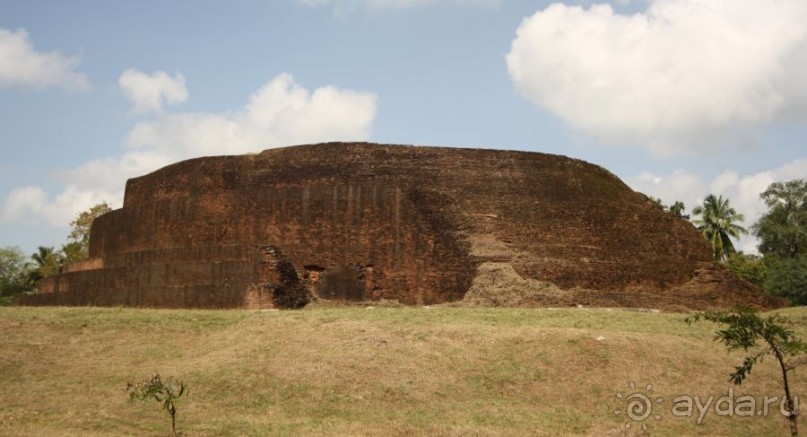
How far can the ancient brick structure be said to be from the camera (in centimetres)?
1781

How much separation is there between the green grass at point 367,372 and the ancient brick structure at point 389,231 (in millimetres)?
2659

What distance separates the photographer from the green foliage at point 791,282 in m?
26.1

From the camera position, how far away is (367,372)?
→ 1141cm

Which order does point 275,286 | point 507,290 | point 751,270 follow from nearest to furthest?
1. point 275,286
2. point 507,290
3. point 751,270

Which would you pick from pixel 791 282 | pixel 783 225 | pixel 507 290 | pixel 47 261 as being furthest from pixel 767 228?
pixel 47 261

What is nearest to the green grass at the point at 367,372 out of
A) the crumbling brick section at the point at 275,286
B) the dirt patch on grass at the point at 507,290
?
the crumbling brick section at the point at 275,286

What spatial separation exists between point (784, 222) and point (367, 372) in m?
30.6

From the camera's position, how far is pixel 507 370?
1166 cm

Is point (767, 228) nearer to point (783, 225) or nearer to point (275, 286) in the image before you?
point (783, 225)

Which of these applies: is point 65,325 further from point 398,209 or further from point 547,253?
point 547,253

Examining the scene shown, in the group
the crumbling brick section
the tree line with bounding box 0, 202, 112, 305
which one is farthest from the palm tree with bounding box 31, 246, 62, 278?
the crumbling brick section

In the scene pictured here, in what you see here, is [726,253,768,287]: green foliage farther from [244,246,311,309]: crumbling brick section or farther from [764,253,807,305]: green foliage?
[244,246,311,309]: crumbling brick section

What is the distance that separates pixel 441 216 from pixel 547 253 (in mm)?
2527

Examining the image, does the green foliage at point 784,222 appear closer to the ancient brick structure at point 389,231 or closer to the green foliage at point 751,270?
the green foliage at point 751,270
